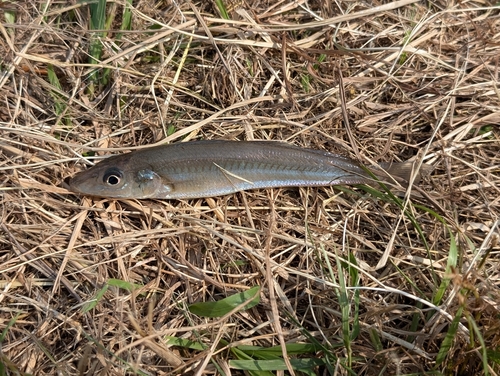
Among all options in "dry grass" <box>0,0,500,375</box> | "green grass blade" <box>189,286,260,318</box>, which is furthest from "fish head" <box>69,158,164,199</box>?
"green grass blade" <box>189,286,260,318</box>

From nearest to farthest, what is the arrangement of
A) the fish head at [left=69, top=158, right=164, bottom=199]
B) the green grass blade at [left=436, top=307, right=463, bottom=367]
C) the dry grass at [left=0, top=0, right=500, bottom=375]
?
the green grass blade at [left=436, top=307, right=463, bottom=367]
the dry grass at [left=0, top=0, right=500, bottom=375]
the fish head at [left=69, top=158, right=164, bottom=199]

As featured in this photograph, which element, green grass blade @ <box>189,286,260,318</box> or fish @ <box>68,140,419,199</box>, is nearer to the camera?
green grass blade @ <box>189,286,260,318</box>

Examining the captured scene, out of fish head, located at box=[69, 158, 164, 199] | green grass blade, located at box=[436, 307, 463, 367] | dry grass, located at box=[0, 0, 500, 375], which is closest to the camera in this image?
green grass blade, located at box=[436, 307, 463, 367]

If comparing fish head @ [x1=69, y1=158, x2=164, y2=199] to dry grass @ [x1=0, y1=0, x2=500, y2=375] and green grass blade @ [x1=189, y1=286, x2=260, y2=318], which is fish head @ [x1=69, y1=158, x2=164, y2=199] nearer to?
dry grass @ [x1=0, y1=0, x2=500, y2=375]

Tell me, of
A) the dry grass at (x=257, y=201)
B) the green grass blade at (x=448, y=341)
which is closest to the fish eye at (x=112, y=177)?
the dry grass at (x=257, y=201)

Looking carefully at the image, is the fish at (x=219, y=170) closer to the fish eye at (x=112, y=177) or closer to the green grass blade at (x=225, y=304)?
the fish eye at (x=112, y=177)

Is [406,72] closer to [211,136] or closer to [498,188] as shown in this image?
[498,188]

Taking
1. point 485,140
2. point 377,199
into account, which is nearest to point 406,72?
point 485,140
